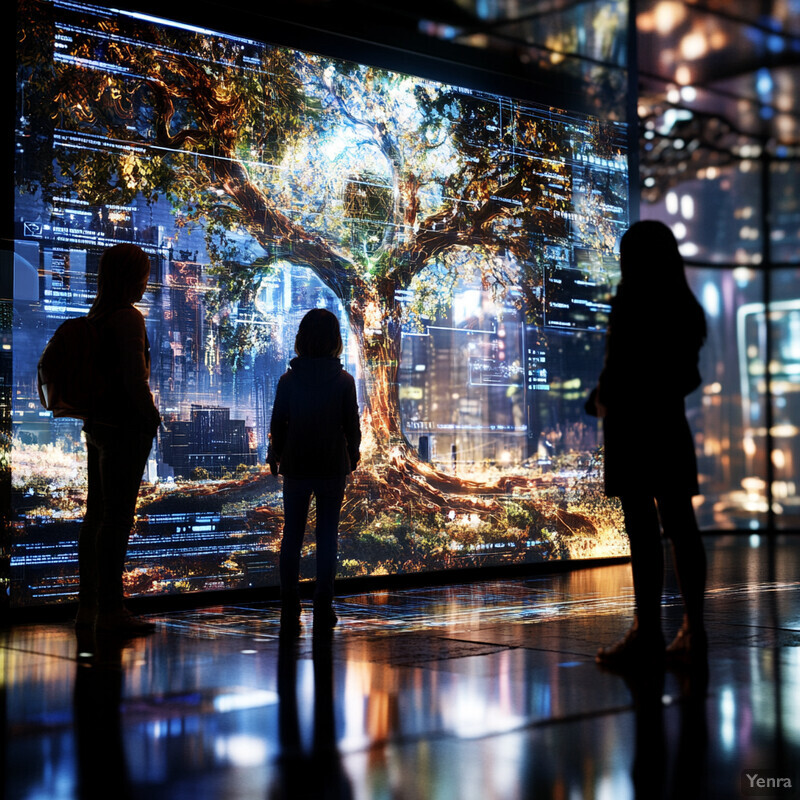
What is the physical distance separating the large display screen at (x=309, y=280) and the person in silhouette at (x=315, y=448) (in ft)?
3.51

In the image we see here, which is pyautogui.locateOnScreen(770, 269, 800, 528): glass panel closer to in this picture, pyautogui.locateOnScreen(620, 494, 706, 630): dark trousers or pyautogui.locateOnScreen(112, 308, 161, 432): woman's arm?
pyautogui.locateOnScreen(620, 494, 706, 630): dark trousers

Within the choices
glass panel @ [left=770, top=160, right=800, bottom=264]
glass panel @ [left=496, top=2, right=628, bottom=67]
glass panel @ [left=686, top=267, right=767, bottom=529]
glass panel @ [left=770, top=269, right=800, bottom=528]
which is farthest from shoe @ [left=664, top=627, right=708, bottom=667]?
glass panel @ [left=770, top=160, right=800, bottom=264]

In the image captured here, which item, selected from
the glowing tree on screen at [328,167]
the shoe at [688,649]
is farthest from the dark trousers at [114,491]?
the shoe at [688,649]

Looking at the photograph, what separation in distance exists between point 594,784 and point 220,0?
508cm

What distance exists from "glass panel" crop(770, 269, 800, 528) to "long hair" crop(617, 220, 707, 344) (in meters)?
8.82

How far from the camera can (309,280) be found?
20.7 ft

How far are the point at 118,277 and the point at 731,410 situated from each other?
29.3 feet

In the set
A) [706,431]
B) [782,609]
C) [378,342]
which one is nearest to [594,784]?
[782,609]

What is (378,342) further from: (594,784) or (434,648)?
(594,784)

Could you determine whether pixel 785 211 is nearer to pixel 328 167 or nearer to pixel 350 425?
pixel 328 167

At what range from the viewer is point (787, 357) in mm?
11992

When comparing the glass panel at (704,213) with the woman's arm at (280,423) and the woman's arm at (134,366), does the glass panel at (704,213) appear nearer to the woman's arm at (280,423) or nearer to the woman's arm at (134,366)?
the woman's arm at (280,423)

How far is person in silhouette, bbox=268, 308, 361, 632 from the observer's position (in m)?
4.76

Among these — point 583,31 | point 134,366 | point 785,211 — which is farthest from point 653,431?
point 785,211
